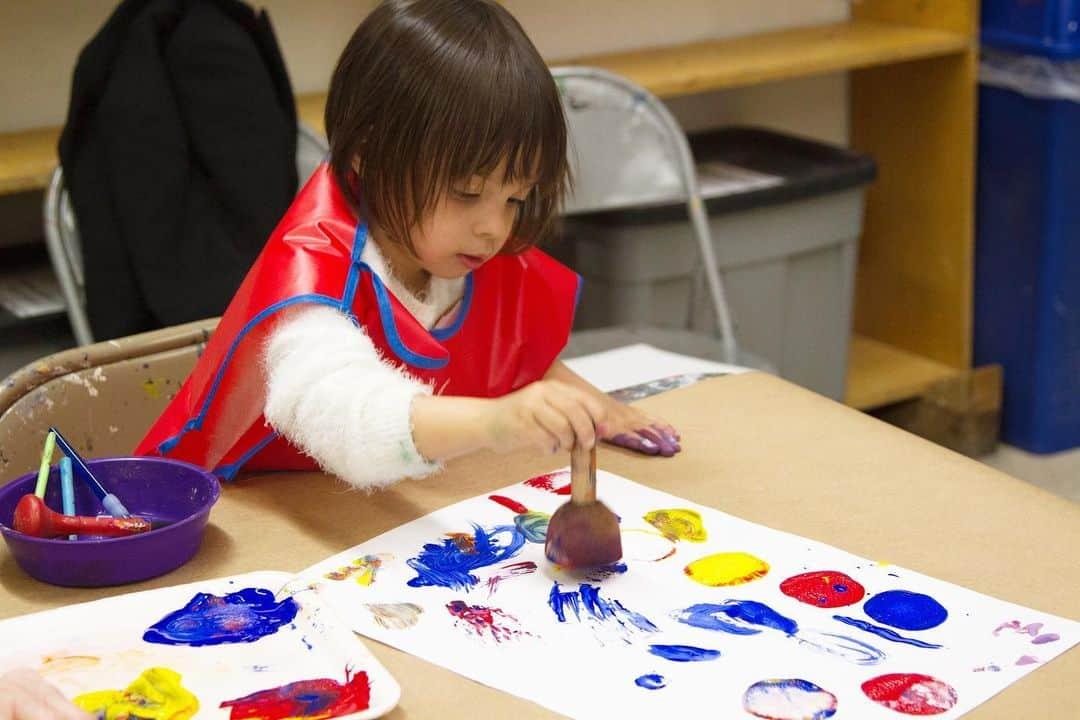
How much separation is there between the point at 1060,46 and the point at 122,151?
157 centimetres

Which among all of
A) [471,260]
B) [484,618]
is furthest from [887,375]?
[484,618]

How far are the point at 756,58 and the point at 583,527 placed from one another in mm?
1582

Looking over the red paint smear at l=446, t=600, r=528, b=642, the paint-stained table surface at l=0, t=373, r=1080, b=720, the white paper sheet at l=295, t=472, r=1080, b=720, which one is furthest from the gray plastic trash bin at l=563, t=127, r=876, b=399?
the red paint smear at l=446, t=600, r=528, b=642

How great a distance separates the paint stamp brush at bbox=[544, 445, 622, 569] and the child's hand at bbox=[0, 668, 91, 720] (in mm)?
321

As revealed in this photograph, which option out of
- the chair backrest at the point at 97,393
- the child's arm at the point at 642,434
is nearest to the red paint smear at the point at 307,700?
the child's arm at the point at 642,434

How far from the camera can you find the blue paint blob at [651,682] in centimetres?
76

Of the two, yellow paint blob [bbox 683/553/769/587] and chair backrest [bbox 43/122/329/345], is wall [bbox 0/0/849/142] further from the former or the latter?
yellow paint blob [bbox 683/553/769/587]

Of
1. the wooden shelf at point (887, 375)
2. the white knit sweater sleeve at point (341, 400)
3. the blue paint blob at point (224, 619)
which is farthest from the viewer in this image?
the wooden shelf at point (887, 375)

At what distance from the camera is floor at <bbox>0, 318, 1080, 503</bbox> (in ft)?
5.82

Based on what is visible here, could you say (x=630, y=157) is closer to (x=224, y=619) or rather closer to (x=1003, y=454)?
(x=1003, y=454)

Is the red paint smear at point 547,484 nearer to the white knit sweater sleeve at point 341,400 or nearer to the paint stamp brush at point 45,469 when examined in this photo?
the white knit sweater sleeve at point 341,400

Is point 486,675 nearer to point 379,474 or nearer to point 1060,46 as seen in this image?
point 379,474

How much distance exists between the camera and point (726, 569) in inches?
35.5

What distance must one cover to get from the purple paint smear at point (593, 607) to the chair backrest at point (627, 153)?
1.10 metres
